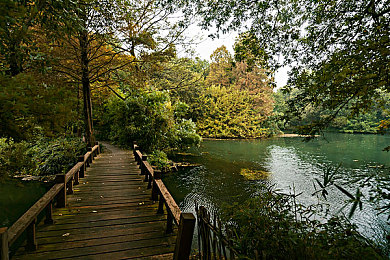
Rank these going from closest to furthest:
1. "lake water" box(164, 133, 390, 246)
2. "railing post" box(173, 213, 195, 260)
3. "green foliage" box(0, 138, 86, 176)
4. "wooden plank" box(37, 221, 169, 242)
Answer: "railing post" box(173, 213, 195, 260) → "wooden plank" box(37, 221, 169, 242) → "lake water" box(164, 133, 390, 246) → "green foliage" box(0, 138, 86, 176)

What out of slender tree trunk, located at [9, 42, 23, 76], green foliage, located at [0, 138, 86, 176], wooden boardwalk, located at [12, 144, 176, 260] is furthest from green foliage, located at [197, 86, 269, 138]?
Answer: slender tree trunk, located at [9, 42, 23, 76]

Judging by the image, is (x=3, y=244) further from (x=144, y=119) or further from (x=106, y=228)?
(x=144, y=119)

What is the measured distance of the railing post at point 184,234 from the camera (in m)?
2.32

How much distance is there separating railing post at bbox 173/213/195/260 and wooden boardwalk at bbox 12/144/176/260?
430 millimetres

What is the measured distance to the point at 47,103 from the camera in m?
1.99

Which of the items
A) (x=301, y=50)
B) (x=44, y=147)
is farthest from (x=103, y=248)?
(x=44, y=147)

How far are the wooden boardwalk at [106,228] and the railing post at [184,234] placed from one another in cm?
43

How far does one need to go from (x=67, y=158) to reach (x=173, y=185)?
178 inches

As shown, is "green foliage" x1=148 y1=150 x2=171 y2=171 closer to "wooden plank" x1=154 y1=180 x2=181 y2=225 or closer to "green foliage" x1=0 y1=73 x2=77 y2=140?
"wooden plank" x1=154 y1=180 x2=181 y2=225

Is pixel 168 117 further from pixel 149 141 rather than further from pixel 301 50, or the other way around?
pixel 301 50

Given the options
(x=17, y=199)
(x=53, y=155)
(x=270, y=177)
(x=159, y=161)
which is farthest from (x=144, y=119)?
(x=270, y=177)

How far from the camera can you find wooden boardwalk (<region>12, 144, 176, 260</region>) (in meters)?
2.79

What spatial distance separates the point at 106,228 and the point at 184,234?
5.57ft

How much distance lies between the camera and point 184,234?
7.69ft
